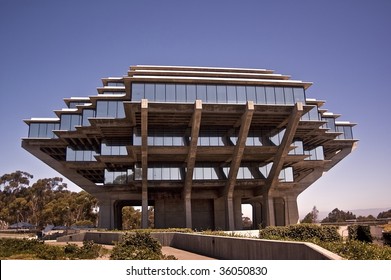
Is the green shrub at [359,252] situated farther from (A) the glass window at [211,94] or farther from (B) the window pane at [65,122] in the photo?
(B) the window pane at [65,122]

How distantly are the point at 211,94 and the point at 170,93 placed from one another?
4.74 metres

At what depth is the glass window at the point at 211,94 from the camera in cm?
3894

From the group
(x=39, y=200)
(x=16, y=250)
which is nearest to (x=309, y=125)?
(x=16, y=250)

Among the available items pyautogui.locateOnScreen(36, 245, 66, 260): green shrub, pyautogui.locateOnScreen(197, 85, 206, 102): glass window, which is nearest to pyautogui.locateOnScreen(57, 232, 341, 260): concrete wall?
pyautogui.locateOnScreen(36, 245, 66, 260): green shrub

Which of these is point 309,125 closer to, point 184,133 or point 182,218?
point 184,133

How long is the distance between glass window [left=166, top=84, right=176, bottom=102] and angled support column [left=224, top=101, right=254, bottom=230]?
8.28 m

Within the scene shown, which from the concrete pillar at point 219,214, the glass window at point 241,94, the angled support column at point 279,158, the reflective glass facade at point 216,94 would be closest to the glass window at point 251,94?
the reflective glass facade at point 216,94

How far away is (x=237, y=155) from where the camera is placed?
4059 cm

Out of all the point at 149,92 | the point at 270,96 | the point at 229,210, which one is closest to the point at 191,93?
the point at 149,92

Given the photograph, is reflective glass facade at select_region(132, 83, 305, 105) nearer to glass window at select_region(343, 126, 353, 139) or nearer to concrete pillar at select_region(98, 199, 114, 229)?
glass window at select_region(343, 126, 353, 139)

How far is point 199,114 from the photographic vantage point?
37.1 meters

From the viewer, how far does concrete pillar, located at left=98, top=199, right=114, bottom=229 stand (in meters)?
48.0

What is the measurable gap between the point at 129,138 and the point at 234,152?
1431 centimetres

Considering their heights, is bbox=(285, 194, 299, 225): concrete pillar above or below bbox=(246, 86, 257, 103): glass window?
below
